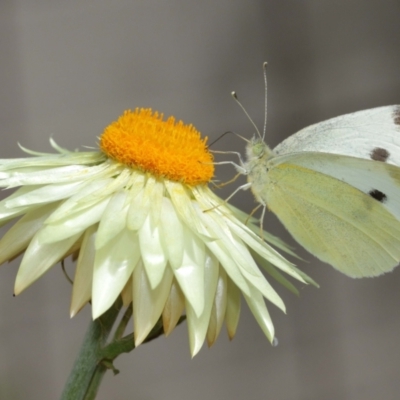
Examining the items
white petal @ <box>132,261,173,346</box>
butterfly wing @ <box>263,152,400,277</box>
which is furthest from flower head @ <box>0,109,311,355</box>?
butterfly wing @ <box>263,152,400,277</box>

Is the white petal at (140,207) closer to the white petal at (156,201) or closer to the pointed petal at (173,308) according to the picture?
the white petal at (156,201)

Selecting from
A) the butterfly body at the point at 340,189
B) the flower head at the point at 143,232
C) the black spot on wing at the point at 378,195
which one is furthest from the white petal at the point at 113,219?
the black spot on wing at the point at 378,195

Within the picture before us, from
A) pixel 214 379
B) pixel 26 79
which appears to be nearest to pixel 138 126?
pixel 26 79

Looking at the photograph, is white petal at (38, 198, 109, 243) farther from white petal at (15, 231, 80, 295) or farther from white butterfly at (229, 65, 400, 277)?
white butterfly at (229, 65, 400, 277)

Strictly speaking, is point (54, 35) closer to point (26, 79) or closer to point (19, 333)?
point (26, 79)

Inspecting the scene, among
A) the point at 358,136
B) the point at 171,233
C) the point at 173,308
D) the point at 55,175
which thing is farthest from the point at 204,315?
the point at 358,136

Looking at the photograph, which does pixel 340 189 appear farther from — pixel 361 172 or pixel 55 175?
pixel 55 175

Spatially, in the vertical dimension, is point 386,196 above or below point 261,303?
below
